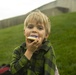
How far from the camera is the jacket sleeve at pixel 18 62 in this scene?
313 centimetres

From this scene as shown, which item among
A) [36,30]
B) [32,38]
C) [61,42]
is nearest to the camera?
[32,38]

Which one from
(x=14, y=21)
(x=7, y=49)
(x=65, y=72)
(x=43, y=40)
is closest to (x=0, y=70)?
(x=43, y=40)

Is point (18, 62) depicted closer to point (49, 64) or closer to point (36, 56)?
point (36, 56)

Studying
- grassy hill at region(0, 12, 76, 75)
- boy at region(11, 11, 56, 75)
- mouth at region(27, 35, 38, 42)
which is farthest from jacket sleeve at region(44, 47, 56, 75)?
grassy hill at region(0, 12, 76, 75)

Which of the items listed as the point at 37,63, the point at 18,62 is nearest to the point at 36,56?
the point at 37,63

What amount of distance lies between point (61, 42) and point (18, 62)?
480 centimetres

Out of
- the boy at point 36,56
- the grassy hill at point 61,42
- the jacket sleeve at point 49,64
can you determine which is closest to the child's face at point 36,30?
the boy at point 36,56

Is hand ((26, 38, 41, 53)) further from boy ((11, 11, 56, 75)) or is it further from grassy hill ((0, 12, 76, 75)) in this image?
grassy hill ((0, 12, 76, 75))

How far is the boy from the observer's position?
10.3ft

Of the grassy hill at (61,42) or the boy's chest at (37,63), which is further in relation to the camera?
the grassy hill at (61,42)

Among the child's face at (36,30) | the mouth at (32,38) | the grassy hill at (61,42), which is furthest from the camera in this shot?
the grassy hill at (61,42)

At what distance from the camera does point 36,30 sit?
3150mm

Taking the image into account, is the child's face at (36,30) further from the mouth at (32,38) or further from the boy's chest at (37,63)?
the boy's chest at (37,63)

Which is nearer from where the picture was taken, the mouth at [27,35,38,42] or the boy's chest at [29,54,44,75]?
the mouth at [27,35,38,42]
